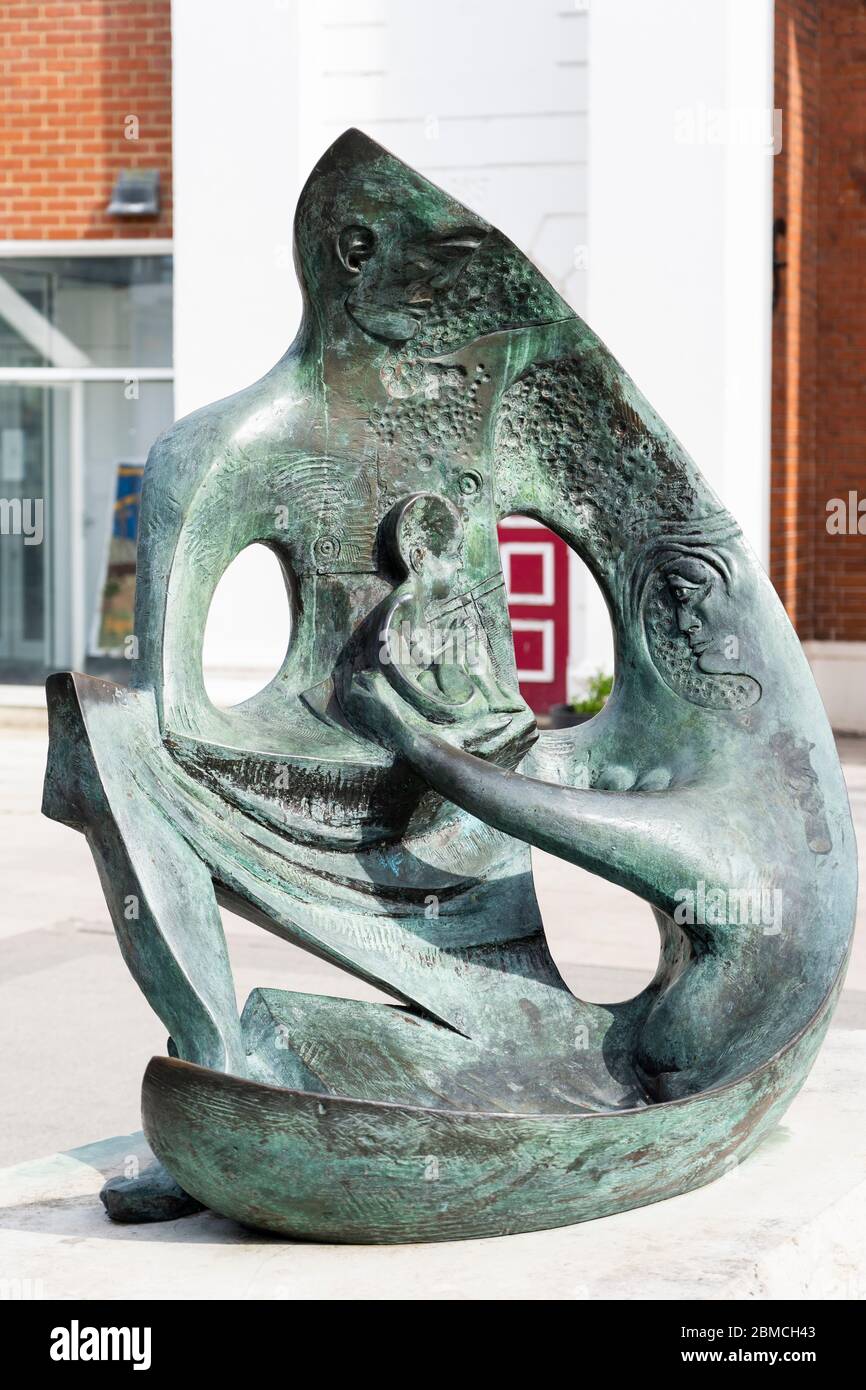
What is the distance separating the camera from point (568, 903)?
7.20 metres

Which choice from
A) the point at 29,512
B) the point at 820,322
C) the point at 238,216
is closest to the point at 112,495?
the point at 29,512

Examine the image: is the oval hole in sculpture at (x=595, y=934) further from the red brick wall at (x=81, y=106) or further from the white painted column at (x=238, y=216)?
the red brick wall at (x=81, y=106)

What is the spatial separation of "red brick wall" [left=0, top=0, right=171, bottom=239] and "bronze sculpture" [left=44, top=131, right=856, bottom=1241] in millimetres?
8427

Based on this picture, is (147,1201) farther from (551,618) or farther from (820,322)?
(820,322)

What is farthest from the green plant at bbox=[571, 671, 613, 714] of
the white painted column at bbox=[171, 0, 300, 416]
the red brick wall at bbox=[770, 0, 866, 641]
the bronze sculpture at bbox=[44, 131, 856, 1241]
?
the bronze sculpture at bbox=[44, 131, 856, 1241]

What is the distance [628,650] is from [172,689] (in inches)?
36.7

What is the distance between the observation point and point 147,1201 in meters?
3.32

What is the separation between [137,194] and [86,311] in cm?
97

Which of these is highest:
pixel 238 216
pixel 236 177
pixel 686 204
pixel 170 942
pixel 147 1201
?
pixel 236 177

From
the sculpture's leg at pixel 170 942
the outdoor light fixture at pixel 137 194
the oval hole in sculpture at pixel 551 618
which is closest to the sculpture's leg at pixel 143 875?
the sculpture's leg at pixel 170 942

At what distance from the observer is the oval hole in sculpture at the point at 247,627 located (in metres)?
10.7

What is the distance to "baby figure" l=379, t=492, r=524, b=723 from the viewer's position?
3502mm

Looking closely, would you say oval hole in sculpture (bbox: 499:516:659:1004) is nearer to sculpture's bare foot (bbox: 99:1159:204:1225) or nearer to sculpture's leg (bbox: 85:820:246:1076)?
sculpture's bare foot (bbox: 99:1159:204:1225)

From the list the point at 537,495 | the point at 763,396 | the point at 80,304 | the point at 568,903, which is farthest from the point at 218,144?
the point at 537,495
